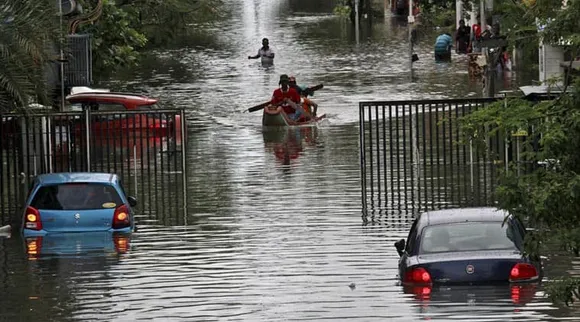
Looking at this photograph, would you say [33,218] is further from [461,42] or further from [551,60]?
[461,42]

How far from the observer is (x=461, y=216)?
19797mm

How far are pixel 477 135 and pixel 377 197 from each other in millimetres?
16874

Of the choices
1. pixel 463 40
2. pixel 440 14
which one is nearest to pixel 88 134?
pixel 463 40

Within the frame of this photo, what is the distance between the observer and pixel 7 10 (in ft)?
86.5

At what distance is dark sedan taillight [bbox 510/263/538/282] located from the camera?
18672mm

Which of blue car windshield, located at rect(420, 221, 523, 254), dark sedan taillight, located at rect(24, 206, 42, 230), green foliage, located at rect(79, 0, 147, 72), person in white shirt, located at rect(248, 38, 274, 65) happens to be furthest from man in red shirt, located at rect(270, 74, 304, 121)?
blue car windshield, located at rect(420, 221, 523, 254)

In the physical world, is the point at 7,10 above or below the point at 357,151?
above

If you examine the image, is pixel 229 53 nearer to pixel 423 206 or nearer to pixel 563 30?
pixel 423 206

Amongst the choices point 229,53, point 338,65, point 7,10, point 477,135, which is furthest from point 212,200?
point 229,53

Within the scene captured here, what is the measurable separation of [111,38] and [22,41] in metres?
20.4

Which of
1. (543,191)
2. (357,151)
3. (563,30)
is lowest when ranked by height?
(357,151)

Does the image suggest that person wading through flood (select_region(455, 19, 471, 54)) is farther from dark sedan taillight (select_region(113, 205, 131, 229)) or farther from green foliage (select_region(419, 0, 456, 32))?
dark sedan taillight (select_region(113, 205, 131, 229))

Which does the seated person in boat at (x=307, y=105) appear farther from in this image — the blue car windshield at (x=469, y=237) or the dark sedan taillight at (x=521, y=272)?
the dark sedan taillight at (x=521, y=272)

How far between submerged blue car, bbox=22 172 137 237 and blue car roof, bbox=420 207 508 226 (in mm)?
6512
